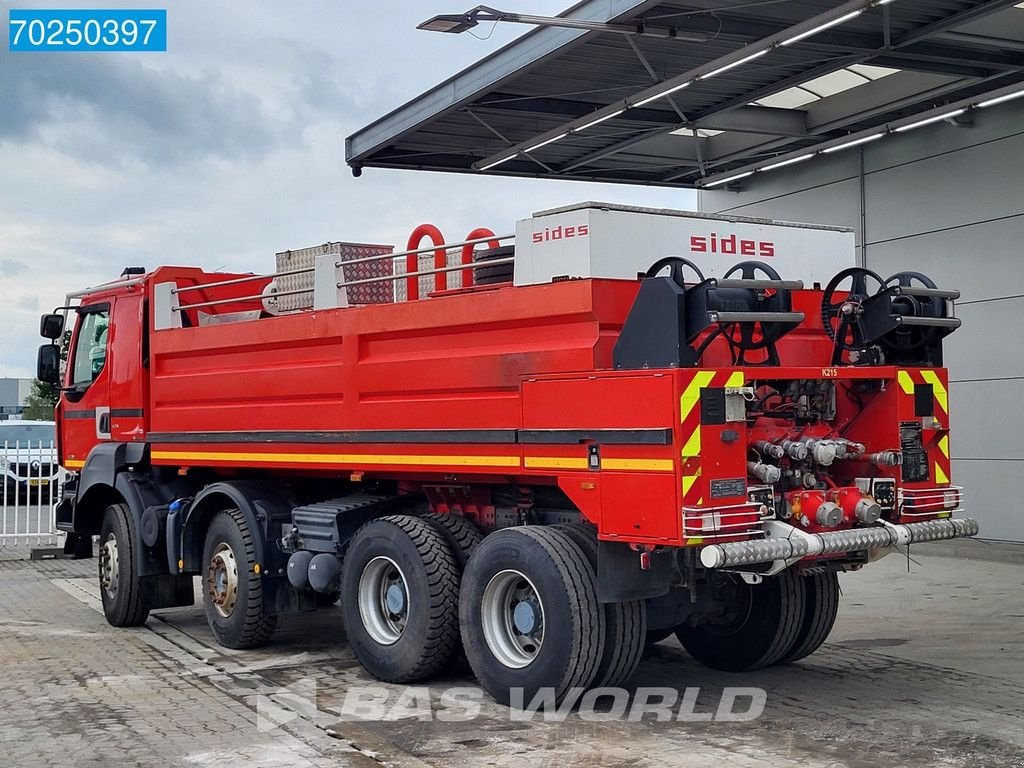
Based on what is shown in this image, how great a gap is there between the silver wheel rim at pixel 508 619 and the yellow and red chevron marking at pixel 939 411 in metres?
2.65

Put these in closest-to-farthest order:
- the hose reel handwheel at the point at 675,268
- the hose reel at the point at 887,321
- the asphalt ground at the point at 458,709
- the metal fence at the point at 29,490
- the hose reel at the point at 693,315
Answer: the asphalt ground at the point at 458,709
the hose reel at the point at 693,315
the hose reel handwheel at the point at 675,268
the hose reel at the point at 887,321
the metal fence at the point at 29,490

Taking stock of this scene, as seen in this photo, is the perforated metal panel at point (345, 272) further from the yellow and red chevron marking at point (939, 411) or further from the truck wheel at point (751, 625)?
the yellow and red chevron marking at point (939, 411)

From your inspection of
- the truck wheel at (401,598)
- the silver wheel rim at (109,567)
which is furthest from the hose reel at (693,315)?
the silver wheel rim at (109,567)

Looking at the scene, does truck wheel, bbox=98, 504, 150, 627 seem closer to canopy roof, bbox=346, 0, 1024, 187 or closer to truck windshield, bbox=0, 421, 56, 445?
canopy roof, bbox=346, 0, 1024, 187

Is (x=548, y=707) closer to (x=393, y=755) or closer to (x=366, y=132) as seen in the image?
(x=393, y=755)

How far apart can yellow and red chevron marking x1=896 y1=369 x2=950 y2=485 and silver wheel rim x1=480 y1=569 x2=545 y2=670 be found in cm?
265

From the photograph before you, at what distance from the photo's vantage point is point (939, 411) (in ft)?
26.0

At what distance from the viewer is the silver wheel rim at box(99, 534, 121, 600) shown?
35.8ft

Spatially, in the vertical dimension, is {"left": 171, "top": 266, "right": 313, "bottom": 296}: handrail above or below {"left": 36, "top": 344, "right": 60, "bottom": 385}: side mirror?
above

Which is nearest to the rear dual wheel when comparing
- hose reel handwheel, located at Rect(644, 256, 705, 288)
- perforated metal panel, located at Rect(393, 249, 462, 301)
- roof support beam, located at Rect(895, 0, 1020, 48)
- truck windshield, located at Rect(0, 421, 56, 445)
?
hose reel handwheel, located at Rect(644, 256, 705, 288)

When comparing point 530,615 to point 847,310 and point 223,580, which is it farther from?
point 223,580

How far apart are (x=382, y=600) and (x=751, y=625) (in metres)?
2.45

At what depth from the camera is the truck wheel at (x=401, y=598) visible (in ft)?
25.6

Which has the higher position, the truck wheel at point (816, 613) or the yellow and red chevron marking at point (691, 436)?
the yellow and red chevron marking at point (691, 436)
